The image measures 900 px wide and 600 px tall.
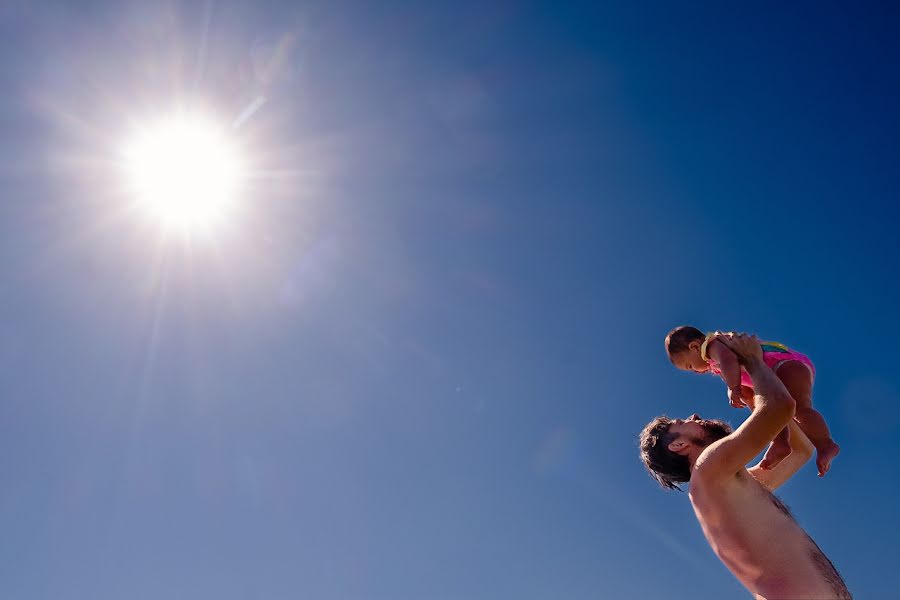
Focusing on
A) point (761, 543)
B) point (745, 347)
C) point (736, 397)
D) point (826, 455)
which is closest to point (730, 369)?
point (736, 397)

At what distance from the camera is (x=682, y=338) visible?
6438 millimetres

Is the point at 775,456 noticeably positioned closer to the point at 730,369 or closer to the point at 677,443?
the point at 730,369

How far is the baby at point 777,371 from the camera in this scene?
15.9ft

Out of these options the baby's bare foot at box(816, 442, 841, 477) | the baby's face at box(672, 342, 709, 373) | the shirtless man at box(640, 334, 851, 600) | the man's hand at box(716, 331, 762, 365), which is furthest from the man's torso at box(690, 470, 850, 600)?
the baby's face at box(672, 342, 709, 373)

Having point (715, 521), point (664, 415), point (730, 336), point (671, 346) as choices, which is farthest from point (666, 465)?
point (671, 346)

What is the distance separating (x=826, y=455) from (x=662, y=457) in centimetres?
170

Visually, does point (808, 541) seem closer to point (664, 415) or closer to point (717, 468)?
point (717, 468)

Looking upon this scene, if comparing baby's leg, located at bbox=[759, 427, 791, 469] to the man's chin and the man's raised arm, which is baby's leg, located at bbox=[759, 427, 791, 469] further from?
the man's raised arm

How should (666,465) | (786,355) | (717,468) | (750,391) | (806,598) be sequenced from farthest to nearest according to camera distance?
(786,355)
(750,391)
(666,465)
(717,468)
(806,598)

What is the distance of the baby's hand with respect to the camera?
486 centimetres

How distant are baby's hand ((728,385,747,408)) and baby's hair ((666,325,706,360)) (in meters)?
1.39

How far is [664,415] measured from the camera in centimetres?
475

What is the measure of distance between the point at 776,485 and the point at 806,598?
55.8 inches

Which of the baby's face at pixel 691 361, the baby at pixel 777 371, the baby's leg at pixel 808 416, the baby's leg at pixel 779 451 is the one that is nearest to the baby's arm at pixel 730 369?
the baby at pixel 777 371
